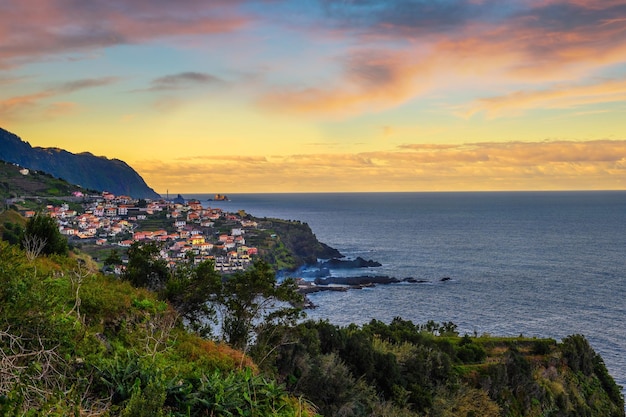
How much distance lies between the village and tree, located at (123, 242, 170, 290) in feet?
137

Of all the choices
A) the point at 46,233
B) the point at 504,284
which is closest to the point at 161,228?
the point at 504,284

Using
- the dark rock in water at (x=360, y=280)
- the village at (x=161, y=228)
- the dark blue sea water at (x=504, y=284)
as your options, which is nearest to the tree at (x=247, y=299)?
the dark blue sea water at (x=504, y=284)

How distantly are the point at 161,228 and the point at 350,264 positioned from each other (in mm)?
41034

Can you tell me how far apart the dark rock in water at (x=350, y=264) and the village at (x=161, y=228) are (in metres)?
17.3

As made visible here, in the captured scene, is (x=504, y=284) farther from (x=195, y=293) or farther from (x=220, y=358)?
(x=220, y=358)

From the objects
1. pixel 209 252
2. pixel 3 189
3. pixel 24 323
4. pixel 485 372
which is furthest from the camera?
pixel 209 252

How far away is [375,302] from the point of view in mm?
64375

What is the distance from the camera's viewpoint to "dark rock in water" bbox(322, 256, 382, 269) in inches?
3649

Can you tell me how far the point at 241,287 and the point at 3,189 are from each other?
77939 millimetres

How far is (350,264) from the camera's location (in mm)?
93562

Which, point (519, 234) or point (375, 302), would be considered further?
point (519, 234)

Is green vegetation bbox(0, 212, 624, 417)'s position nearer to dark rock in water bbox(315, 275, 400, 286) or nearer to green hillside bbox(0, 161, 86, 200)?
dark rock in water bbox(315, 275, 400, 286)

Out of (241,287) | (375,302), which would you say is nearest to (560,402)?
(241,287)

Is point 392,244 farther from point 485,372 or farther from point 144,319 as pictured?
point 144,319
